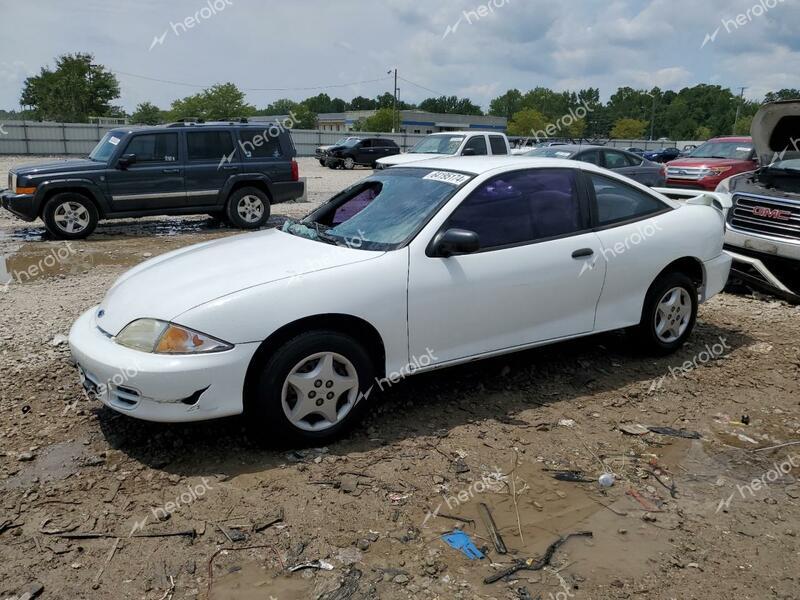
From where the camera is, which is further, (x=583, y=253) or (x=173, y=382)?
(x=583, y=253)

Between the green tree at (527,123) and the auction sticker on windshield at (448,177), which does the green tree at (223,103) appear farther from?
the auction sticker on windshield at (448,177)

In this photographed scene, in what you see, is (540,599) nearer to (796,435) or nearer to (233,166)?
(796,435)

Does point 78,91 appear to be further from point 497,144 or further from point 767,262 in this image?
point 767,262

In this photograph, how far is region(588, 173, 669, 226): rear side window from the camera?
15.8ft

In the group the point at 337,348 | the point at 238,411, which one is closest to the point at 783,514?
the point at 337,348

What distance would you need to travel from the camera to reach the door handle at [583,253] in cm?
449

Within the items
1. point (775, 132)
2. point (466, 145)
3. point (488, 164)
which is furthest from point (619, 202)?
point (466, 145)

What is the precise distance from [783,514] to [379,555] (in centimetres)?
205

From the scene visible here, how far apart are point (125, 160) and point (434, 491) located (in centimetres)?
951

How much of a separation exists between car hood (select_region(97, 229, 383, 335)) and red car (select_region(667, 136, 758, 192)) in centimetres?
1316

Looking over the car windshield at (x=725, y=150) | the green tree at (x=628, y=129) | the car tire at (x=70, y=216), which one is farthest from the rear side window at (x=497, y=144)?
the green tree at (x=628, y=129)

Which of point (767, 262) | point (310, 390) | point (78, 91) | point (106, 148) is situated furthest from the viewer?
point (78, 91)

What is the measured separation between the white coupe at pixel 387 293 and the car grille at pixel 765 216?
226 cm

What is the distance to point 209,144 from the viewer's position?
11.6 metres
